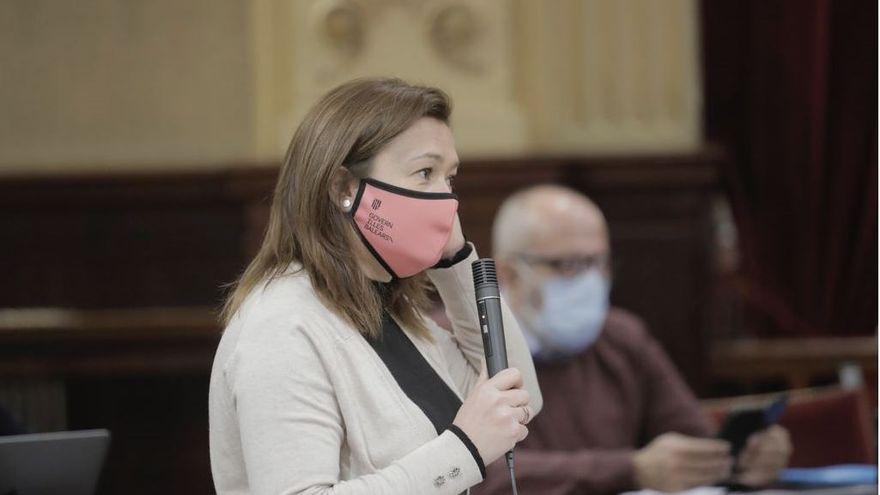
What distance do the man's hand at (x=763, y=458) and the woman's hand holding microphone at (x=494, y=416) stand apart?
1531 mm

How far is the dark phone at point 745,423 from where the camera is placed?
124 inches

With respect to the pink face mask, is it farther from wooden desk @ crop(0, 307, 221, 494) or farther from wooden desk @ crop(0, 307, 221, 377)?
wooden desk @ crop(0, 307, 221, 377)

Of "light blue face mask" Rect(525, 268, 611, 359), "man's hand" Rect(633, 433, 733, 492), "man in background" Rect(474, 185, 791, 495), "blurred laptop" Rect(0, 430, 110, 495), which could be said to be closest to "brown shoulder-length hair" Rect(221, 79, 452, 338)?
"blurred laptop" Rect(0, 430, 110, 495)

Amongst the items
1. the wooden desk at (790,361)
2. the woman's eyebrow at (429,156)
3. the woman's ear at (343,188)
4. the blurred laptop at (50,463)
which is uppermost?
the woman's eyebrow at (429,156)

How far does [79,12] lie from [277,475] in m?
4.47

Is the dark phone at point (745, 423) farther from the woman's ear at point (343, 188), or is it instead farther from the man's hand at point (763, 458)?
the woman's ear at point (343, 188)

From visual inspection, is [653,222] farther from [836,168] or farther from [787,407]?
[787,407]

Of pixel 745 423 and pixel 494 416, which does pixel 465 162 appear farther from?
pixel 494 416

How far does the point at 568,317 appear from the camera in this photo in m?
3.64

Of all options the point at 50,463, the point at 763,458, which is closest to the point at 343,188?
the point at 50,463

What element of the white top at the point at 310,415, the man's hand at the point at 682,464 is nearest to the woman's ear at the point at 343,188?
the white top at the point at 310,415

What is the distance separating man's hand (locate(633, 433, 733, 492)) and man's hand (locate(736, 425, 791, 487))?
4cm

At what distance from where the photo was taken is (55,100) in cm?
575

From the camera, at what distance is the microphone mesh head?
194cm
